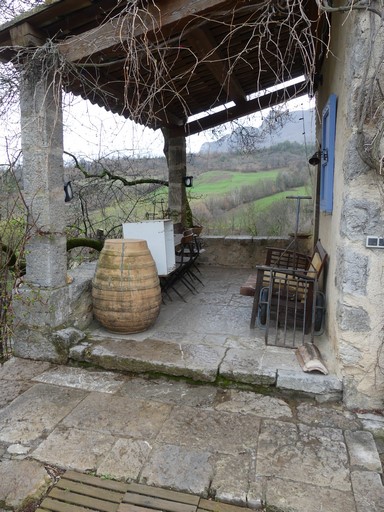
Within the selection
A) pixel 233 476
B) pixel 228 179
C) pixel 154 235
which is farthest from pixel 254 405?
pixel 228 179

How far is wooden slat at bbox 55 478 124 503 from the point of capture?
1774mm

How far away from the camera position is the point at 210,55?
133 inches

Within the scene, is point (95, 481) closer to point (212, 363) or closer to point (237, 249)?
point (212, 363)

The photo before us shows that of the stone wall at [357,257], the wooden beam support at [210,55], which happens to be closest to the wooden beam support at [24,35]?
the wooden beam support at [210,55]

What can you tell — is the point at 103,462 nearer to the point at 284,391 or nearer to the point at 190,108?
the point at 284,391

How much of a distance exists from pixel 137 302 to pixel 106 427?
119cm

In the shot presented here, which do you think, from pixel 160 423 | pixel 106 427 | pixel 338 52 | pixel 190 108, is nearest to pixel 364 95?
pixel 338 52

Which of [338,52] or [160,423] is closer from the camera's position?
[160,423]

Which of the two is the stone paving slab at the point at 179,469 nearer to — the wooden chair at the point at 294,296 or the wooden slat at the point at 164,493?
the wooden slat at the point at 164,493

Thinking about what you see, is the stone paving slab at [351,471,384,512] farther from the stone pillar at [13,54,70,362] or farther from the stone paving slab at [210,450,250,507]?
the stone pillar at [13,54,70,362]

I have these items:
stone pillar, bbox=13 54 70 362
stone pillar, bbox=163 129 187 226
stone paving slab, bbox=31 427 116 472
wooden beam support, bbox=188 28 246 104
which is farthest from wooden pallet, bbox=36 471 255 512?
stone pillar, bbox=163 129 187 226

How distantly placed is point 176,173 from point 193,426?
15.2 feet

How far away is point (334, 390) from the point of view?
250cm

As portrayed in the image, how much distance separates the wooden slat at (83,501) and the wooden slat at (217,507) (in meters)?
0.39
